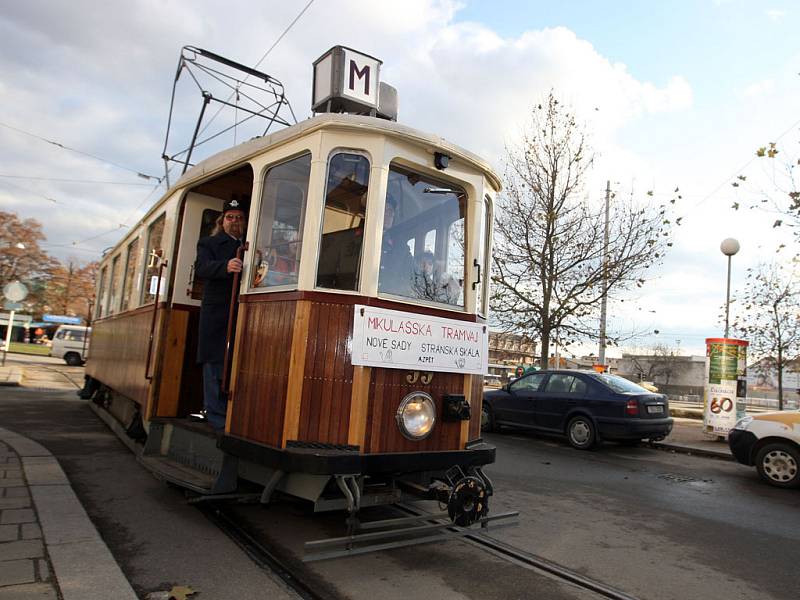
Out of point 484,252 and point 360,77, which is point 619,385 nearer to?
point 484,252

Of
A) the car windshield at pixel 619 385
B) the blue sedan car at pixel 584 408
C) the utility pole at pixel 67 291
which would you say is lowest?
the blue sedan car at pixel 584 408

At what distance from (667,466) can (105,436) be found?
29.0ft

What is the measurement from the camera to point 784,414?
7961mm

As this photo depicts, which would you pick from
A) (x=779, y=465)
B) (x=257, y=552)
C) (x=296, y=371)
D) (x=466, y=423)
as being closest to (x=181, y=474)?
(x=257, y=552)

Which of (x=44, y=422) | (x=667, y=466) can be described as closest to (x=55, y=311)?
(x=44, y=422)

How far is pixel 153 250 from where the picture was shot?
22.6 ft

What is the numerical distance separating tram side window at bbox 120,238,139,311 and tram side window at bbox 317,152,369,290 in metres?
4.97

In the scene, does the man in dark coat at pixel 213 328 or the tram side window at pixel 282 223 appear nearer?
the tram side window at pixel 282 223

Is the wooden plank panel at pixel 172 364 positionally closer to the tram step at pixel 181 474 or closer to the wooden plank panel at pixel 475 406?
the tram step at pixel 181 474

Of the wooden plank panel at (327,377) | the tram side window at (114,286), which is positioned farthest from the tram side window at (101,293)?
the wooden plank panel at (327,377)

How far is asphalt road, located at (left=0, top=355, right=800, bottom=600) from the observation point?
3.55 meters

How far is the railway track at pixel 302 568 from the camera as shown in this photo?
3404 millimetres

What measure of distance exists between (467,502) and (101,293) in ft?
34.8

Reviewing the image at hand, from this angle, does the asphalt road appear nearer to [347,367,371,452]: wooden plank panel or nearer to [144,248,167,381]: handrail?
[347,367,371,452]: wooden plank panel
